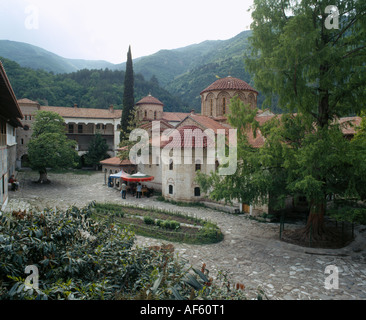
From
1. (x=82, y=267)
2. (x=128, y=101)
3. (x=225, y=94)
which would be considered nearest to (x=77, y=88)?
(x=128, y=101)

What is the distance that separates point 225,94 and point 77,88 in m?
47.8

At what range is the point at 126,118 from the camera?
34531 mm

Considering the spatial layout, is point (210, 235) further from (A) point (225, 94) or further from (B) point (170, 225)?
(A) point (225, 94)

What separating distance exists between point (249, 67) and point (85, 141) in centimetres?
3658

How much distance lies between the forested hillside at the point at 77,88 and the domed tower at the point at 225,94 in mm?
36971

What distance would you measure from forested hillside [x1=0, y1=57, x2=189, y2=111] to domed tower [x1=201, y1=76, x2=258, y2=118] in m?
37.0

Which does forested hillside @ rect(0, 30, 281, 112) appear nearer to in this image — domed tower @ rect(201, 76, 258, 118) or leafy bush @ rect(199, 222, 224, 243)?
domed tower @ rect(201, 76, 258, 118)

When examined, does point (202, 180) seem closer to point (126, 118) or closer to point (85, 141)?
point (126, 118)

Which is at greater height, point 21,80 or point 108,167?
point 21,80

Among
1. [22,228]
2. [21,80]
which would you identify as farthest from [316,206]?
[21,80]

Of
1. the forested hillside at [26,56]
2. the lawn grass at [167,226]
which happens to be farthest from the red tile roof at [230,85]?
the forested hillside at [26,56]

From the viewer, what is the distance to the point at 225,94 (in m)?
22.5

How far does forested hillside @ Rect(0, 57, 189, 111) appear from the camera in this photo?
52.0 m

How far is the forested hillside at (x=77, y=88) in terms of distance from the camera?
171ft
